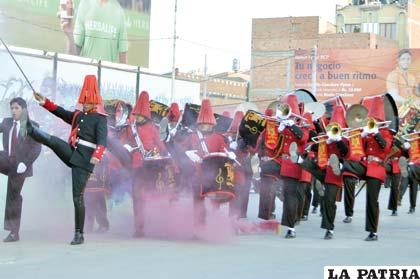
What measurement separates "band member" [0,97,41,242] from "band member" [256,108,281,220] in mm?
3540

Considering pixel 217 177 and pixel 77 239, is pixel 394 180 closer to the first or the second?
pixel 217 177

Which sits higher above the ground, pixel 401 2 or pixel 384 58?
pixel 401 2

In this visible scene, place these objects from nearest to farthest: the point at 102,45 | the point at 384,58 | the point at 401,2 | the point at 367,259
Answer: the point at 367,259 < the point at 102,45 < the point at 384,58 < the point at 401,2

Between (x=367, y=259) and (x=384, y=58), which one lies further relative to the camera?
(x=384, y=58)

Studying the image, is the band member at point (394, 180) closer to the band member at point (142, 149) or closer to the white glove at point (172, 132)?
the white glove at point (172, 132)

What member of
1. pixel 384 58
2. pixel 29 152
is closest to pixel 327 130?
pixel 29 152

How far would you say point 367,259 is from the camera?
30.8 ft

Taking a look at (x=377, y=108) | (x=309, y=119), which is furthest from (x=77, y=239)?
(x=377, y=108)

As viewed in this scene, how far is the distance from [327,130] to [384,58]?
42548mm

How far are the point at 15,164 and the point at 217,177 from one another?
2681mm

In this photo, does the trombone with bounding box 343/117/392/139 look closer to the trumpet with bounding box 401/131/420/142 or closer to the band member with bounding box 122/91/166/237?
the band member with bounding box 122/91/166/237

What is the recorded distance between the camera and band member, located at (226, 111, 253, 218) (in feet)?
41.3

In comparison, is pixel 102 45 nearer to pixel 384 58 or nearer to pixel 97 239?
pixel 384 58

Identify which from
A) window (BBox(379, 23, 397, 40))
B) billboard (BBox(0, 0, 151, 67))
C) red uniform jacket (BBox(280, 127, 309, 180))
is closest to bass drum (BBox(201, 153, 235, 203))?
red uniform jacket (BBox(280, 127, 309, 180))
